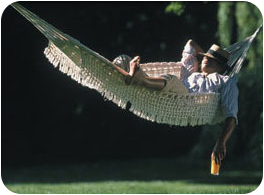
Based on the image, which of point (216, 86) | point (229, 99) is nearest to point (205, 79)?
point (216, 86)

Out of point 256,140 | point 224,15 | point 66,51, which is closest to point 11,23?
point 224,15

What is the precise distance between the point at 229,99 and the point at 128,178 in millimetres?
4353

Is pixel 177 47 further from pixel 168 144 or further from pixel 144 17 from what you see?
pixel 168 144

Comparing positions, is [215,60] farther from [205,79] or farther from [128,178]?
[128,178]

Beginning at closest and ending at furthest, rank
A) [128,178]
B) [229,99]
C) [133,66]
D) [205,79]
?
[133,66] < [229,99] < [205,79] < [128,178]

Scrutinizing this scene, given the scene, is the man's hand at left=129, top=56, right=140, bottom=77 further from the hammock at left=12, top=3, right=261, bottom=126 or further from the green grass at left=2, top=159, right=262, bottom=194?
the green grass at left=2, top=159, right=262, bottom=194

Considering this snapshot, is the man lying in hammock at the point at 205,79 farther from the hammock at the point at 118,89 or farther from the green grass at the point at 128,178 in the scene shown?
the green grass at the point at 128,178

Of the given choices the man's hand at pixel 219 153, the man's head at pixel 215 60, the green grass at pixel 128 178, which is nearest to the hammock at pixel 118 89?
the man's hand at pixel 219 153

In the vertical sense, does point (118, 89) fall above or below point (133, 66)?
below

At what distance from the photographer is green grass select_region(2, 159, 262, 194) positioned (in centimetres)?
630

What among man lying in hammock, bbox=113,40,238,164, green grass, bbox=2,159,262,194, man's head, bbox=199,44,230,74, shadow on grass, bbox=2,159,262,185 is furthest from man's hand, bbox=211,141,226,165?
shadow on grass, bbox=2,159,262,185

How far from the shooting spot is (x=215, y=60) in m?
4.20

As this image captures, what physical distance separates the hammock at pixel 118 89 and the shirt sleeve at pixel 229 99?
0.05m

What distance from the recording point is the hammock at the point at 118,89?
367 centimetres
